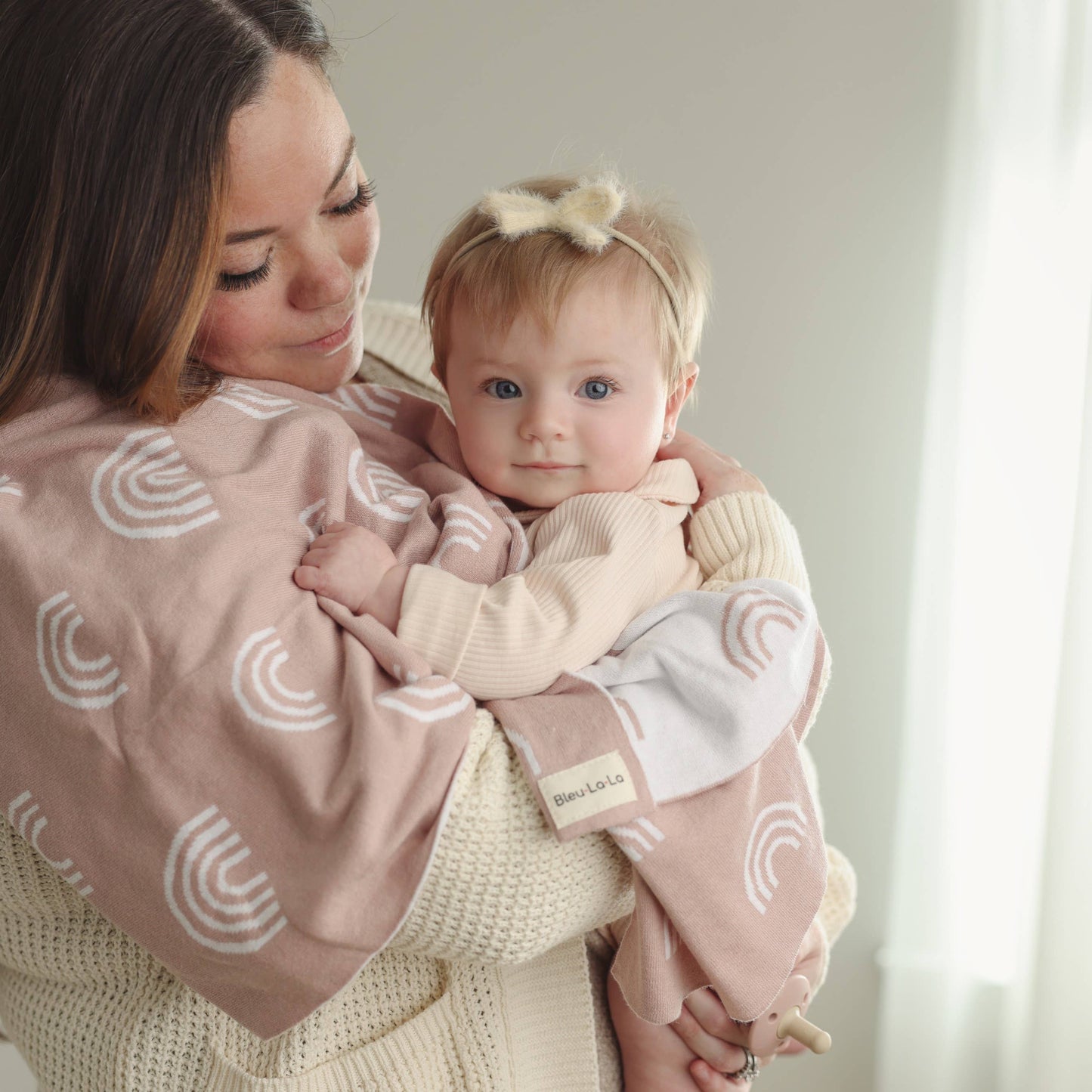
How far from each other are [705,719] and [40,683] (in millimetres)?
492

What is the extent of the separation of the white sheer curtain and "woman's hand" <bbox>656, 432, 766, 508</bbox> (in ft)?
2.84

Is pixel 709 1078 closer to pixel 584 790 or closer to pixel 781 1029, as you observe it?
pixel 781 1029

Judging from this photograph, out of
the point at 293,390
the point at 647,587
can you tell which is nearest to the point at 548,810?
the point at 647,587

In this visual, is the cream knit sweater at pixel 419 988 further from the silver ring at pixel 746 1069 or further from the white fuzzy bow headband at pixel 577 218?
the white fuzzy bow headband at pixel 577 218

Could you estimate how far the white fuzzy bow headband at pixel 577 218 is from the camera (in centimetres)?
107

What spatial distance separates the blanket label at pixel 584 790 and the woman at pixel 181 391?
0.02 meters

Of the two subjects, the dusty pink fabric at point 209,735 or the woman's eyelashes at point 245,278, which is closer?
the dusty pink fabric at point 209,735

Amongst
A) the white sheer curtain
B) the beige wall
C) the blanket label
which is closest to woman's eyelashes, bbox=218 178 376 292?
the blanket label

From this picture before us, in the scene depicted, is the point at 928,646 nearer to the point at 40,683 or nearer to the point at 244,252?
the point at 244,252

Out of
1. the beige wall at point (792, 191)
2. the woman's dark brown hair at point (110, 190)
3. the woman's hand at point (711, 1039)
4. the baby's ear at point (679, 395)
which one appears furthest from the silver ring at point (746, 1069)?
the beige wall at point (792, 191)

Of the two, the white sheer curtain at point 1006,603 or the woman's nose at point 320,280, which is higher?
the woman's nose at point 320,280

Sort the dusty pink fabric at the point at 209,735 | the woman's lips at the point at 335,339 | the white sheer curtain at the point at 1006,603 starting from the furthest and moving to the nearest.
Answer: the white sheer curtain at the point at 1006,603 < the woman's lips at the point at 335,339 < the dusty pink fabric at the point at 209,735

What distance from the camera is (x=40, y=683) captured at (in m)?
0.81

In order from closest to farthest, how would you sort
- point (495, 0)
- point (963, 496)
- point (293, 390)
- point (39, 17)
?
point (39, 17), point (293, 390), point (963, 496), point (495, 0)
